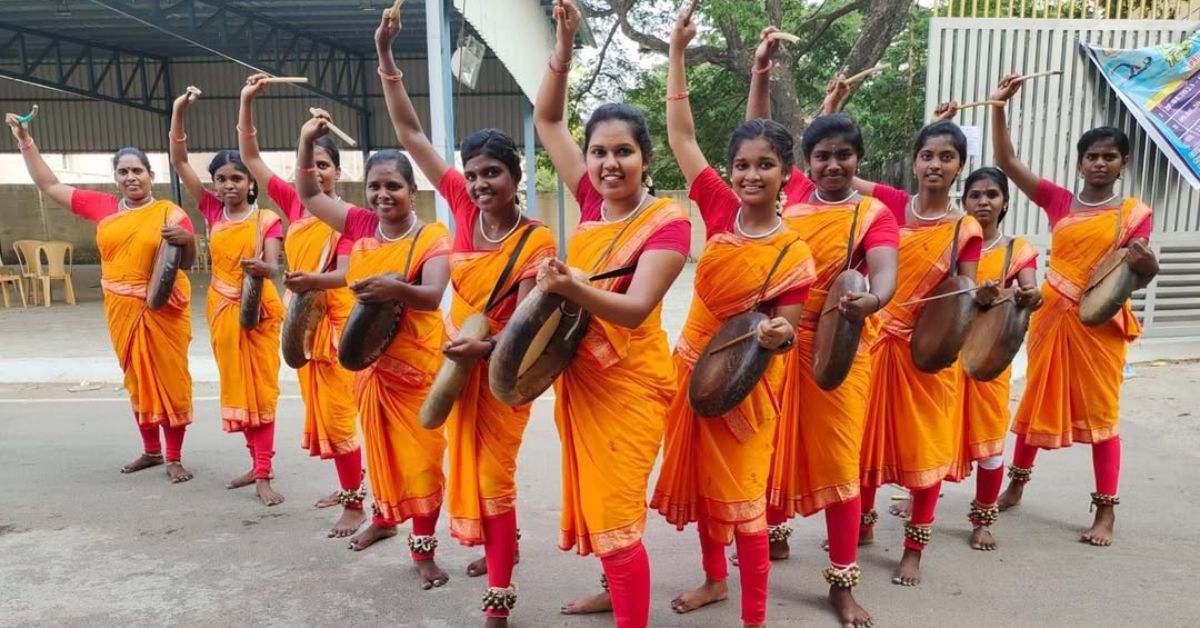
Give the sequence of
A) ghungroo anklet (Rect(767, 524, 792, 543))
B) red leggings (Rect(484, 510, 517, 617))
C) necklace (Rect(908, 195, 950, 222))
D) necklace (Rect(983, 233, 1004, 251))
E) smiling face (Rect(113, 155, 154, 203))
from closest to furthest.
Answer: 1. red leggings (Rect(484, 510, 517, 617))
2. necklace (Rect(908, 195, 950, 222))
3. ghungroo anklet (Rect(767, 524, 792, 543))
4. necklace (Rect(983, 233, 1004, 251))
5. smiling face (Rect(113, 155, 154, 203))

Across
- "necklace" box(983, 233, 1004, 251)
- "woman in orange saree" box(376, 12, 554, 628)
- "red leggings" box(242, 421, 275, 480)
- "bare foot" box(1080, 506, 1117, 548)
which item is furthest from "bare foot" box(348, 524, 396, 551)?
"bare foot" box(1080, 506, 1117, 548)

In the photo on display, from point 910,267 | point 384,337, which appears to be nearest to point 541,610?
point 384,337

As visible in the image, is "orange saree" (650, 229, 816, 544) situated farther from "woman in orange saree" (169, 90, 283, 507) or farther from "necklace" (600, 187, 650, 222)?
"woman in orange saree" (169, 90, 283, 507)

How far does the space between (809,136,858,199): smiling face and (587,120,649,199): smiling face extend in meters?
0.86

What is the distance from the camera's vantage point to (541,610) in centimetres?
319

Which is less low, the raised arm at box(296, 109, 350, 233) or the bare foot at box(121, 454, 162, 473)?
the raised arm at box(296, 109, 350, 233)

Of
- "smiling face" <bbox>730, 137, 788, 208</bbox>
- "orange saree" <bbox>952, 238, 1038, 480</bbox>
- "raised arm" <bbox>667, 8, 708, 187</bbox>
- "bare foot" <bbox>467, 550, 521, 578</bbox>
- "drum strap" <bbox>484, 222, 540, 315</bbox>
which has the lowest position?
"bare foot" <bbox>467, 550, 521, 578</bbox>

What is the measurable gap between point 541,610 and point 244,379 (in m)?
2.35

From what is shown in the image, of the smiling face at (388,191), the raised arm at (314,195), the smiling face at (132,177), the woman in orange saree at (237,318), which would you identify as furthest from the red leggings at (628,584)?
the smiling face at (132,177)

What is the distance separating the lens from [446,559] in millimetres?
3684

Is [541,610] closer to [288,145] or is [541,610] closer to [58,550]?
[58,550]

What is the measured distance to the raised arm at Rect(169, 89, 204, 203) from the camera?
4.34 meters

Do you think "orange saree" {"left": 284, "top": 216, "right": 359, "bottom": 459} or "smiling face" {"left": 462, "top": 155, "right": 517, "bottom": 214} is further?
"orange saree" {"left": 284, "top": 216, "right": 359, "bottom": 459}

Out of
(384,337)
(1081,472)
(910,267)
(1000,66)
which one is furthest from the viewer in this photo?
(1000,66)
